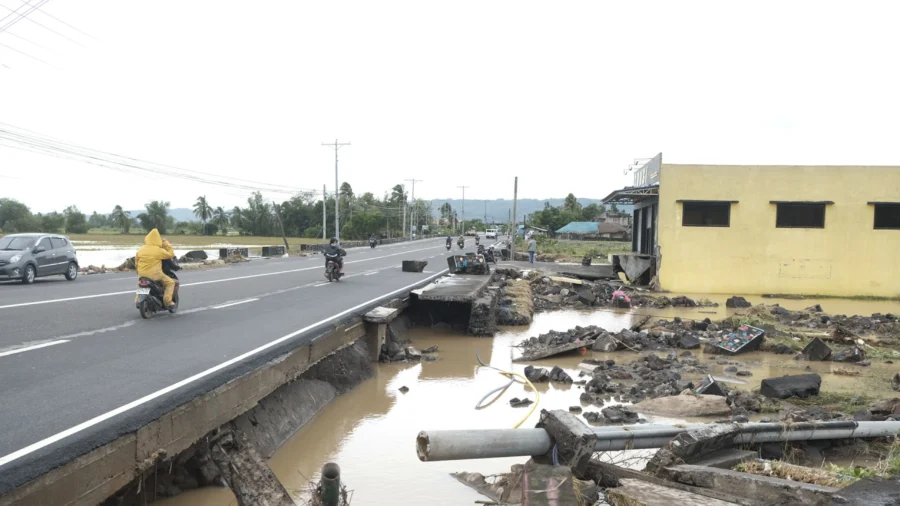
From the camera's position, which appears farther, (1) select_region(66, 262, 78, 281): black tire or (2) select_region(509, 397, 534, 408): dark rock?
(1) select_region(66, 262, 78, 281): black tire

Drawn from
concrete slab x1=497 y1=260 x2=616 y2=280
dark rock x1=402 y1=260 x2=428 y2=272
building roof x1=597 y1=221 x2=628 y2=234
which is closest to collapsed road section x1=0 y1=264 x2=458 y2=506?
dark rock x1=402 y1=260 x2=428 y2=272

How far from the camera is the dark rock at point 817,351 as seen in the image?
13.8 metres

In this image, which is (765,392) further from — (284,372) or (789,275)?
(789,275)

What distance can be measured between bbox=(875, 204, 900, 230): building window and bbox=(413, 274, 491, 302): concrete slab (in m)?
16.6

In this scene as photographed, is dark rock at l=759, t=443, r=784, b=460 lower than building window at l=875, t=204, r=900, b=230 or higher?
lower

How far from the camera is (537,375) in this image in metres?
12.2

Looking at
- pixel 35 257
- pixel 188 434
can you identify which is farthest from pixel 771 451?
pixel 35 257

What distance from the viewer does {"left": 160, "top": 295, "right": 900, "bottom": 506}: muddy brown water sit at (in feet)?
23.2

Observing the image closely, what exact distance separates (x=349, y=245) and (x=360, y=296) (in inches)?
1781

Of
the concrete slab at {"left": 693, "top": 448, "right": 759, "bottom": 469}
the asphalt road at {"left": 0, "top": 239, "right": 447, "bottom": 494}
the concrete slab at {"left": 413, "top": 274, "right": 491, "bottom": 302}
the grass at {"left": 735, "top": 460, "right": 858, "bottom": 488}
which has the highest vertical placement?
the asphalt road at {"left": 0, "top": 239, "right": 447, "bottom": 494}

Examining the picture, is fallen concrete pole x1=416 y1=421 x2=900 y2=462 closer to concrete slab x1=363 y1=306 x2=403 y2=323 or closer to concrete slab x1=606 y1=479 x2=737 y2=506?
concrete slab x1=606 y1=479 x2=737 y2=506

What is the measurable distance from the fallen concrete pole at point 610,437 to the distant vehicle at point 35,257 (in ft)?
59.6

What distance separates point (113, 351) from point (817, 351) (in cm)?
1316

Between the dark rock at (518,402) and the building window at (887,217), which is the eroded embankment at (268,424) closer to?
the dark rock at (518,402)
